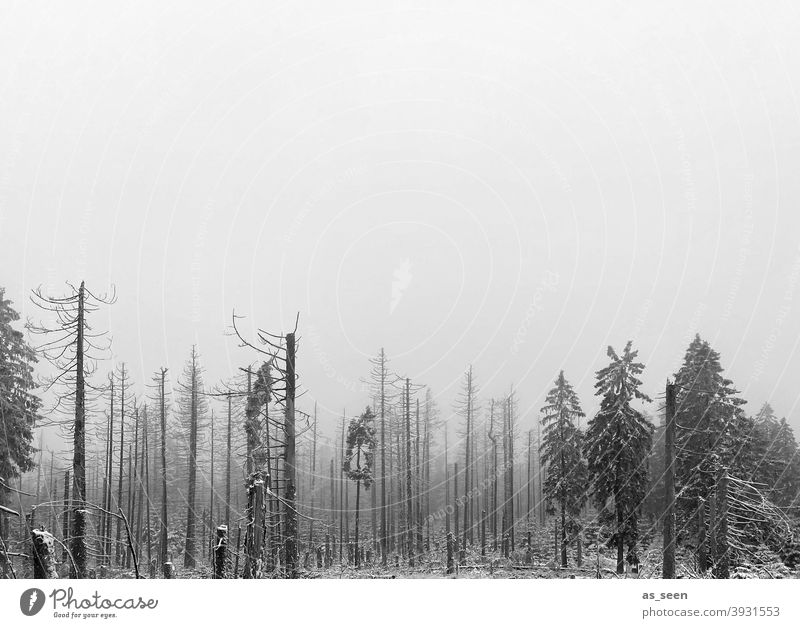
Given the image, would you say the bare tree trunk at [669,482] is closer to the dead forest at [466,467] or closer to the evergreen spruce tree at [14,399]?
the dead forest at [466,467]

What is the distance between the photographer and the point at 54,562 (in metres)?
6.82

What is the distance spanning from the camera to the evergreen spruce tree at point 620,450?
70.0ft

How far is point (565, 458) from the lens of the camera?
91.4ft

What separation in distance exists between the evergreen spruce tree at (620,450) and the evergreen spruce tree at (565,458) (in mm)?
2598

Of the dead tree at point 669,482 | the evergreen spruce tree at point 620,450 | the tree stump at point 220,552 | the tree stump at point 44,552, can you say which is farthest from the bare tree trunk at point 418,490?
the tree stump at point 44,552

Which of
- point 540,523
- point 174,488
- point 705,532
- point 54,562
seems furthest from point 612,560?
point 174,488

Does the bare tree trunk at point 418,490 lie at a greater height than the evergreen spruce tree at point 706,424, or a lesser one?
lesser
